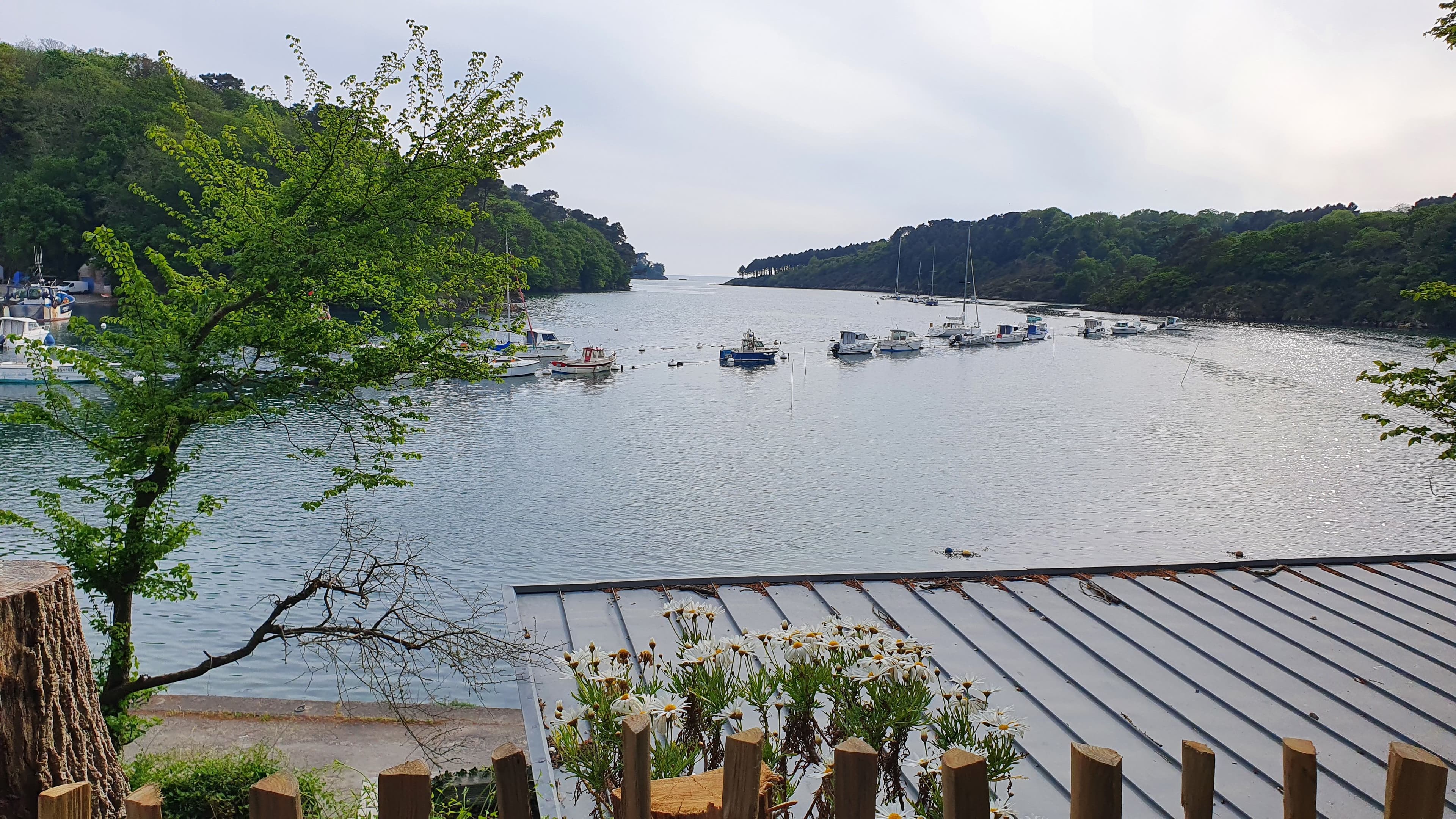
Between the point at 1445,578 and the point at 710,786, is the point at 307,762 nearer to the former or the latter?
the point at 710,786

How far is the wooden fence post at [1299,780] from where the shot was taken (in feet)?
6.15

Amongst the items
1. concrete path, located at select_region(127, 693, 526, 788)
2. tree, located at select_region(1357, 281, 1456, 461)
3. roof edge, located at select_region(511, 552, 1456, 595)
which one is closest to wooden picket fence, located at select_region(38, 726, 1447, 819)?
roof edge, located at select_region(511, 552, 1456, 595)

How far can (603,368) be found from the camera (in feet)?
153

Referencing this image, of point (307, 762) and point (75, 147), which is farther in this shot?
point (75, 147)

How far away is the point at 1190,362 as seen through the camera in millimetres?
60062

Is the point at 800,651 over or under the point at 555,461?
over

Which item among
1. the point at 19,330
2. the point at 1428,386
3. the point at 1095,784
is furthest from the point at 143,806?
the point at 19,330

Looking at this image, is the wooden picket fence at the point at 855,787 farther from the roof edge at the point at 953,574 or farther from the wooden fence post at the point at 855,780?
the roof edge at the point at 953,574

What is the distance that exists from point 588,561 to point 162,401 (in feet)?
34.7

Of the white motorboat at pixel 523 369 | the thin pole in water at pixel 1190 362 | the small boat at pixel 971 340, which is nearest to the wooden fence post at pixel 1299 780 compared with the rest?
the white motorboat at pixel 523 369

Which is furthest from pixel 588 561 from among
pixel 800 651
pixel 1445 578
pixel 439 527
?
pixel 800 651

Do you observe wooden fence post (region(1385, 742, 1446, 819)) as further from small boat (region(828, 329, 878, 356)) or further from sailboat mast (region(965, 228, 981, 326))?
sailboat mast (region(965, 228, 981, 326))

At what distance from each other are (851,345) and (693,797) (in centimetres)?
6051

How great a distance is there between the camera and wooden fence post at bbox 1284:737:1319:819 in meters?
1.87
